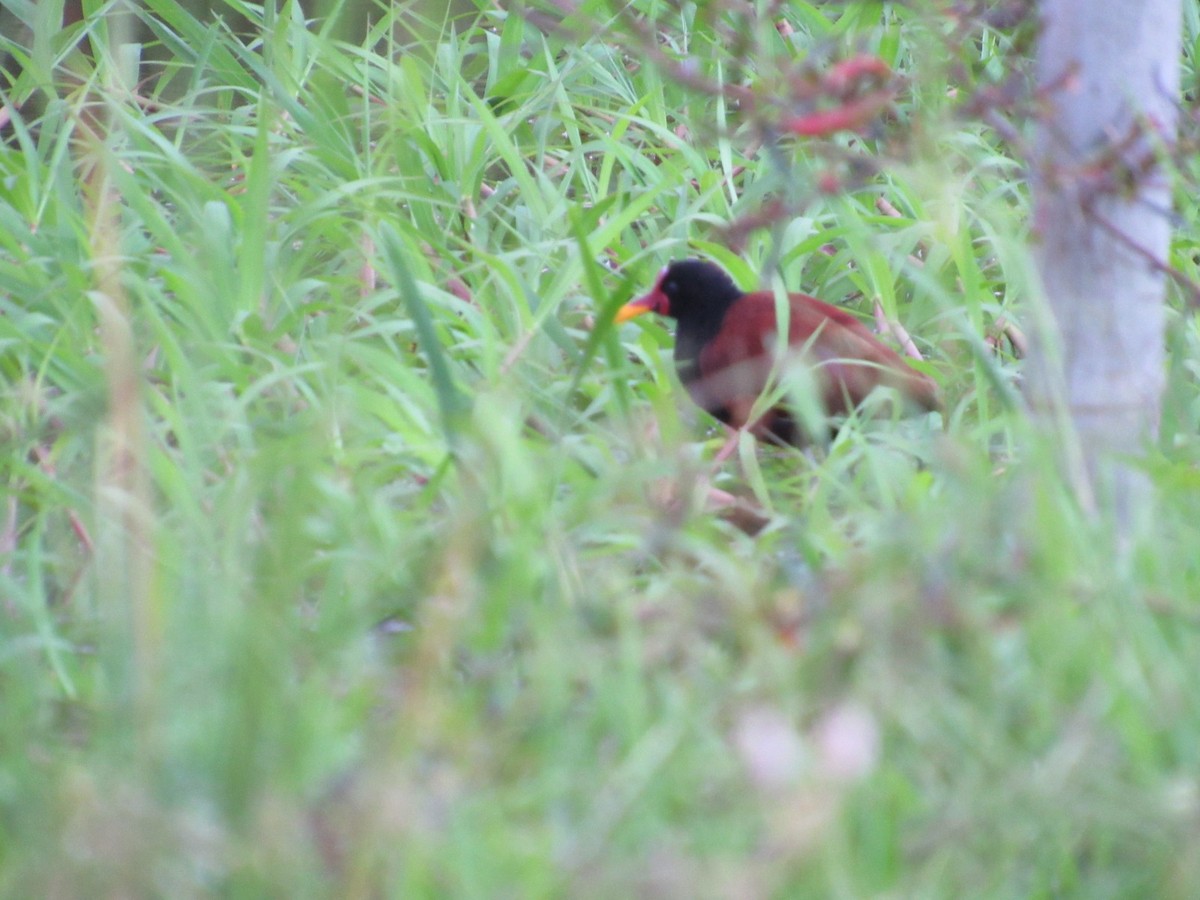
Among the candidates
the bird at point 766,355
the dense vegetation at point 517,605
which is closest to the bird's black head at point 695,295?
the bird at point 766,355

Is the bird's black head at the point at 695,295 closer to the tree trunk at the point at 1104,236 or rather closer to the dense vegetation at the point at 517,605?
the dense vegetation at the point at 517,605

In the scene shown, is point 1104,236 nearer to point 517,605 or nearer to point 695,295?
point 517,605

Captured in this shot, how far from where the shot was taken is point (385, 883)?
47.3 inches

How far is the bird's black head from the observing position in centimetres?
329

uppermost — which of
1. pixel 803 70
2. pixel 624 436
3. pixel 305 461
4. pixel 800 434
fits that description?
pixel 803 70

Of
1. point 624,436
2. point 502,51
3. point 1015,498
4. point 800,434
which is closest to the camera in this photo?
point 1015,498

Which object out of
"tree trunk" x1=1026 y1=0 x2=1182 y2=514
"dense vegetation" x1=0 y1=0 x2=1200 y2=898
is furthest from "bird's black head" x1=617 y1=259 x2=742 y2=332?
"tree trunk" x1=1026 y1=0 x2=1182 y2=514

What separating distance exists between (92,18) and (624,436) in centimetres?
198

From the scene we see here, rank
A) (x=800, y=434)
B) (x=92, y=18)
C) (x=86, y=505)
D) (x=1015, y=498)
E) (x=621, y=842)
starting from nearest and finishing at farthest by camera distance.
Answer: (x=621, y=842), (x=1015, y=498), (x=86, y=505), (x=800, y=434), (x=92, y=18)

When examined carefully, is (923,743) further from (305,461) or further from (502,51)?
(502,51)

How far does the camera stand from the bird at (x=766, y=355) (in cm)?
290

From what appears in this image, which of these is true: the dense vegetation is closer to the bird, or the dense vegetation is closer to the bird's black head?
the bird

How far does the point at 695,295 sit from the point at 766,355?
358 mm

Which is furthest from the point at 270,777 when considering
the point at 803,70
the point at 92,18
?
the point at 92,18
